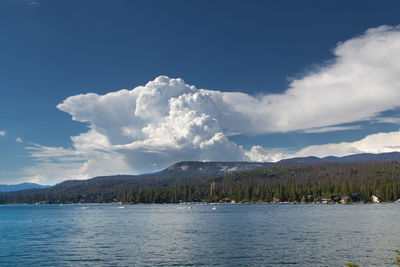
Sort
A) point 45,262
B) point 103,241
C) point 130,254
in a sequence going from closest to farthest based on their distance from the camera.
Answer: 1. point 45,262
2. point 130,254
3. point 103,241

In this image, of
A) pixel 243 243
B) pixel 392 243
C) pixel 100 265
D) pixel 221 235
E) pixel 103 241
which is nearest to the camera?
pixel 100 265

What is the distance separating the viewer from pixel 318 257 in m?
53.0

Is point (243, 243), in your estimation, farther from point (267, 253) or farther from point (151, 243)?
point (151, 243)

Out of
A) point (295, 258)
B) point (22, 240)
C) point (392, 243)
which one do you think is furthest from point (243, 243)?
point (22, 240)

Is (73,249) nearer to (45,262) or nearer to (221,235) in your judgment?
(45,262)

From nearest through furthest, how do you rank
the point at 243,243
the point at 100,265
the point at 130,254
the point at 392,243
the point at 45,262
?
the point at 100,265, the point at 45,262, the point at 130,254, the point at 392,243, the point at 243,243

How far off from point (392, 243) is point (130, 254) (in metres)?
46.2

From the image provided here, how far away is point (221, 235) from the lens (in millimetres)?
80875

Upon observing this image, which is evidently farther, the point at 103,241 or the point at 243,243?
the point at 103,241

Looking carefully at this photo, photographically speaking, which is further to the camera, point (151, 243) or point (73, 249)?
point (151, 243)

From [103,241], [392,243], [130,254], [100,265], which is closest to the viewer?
[100,265]

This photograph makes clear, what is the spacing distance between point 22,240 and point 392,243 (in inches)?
3073

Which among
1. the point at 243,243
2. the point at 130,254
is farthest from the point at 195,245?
the point at 130,254

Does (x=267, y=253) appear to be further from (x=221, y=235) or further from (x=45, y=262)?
(x=45, y=262)
